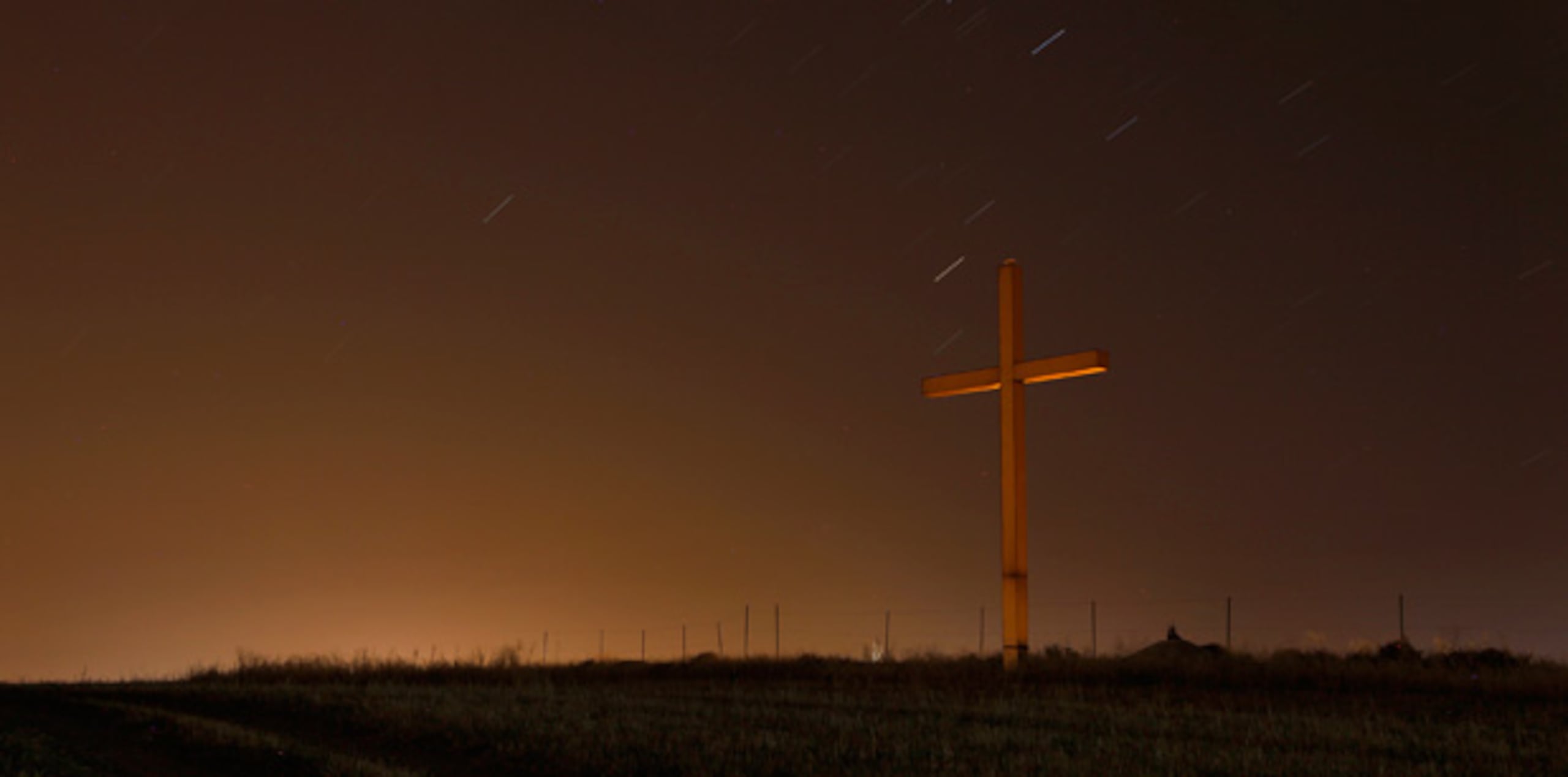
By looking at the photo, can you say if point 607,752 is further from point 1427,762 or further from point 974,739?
point 1427,762

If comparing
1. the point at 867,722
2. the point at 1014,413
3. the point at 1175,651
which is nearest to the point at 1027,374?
the point at 1014,413

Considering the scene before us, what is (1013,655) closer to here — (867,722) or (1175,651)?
(1175,651)

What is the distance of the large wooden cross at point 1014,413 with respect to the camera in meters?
28.7

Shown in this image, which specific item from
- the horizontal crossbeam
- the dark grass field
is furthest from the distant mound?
the horizontal crossbeam

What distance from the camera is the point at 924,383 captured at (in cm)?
3209

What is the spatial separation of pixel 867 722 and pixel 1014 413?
43.0ft

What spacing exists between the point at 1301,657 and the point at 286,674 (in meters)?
21.7

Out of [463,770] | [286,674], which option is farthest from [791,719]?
[286,674]

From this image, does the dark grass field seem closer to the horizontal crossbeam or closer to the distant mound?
the distant mound

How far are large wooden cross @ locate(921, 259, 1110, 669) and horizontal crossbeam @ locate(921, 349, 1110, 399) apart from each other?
13 mm

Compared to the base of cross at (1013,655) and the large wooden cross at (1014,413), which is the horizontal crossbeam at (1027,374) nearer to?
the large wooden cross at (1014,413)

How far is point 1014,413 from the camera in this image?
29.7 meters

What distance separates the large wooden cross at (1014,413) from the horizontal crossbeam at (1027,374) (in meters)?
0.01

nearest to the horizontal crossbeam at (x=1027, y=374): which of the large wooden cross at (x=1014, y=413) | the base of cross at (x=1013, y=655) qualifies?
the large wooden cross at (x=1014, y=413)
